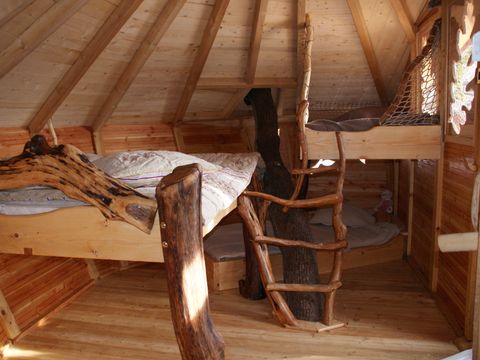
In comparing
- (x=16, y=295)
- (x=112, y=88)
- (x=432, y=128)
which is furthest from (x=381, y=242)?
(x=16, y=295)

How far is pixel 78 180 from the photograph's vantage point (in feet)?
5.46

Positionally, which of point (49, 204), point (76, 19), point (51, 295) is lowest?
point (51, 295)

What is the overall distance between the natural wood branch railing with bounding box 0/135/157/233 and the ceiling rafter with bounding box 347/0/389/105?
289 cm

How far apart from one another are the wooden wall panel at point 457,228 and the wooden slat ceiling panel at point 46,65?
2564 millimetres

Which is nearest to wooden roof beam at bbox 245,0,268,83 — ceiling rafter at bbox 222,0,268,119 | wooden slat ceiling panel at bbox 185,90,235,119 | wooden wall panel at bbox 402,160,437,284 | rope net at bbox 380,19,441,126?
ceiling rafter at bbox 222,0,268,119

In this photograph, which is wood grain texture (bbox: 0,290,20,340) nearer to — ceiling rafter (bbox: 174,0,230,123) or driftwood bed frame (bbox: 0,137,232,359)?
driftwood bed frame (bbox: 0,137,232,359)

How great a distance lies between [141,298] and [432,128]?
8.50 ft

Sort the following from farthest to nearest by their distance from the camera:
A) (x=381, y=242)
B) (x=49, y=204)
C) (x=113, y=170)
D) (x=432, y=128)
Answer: (x=381, y=242)
(x=432, y=128)
(x=113, y=170)
(x=49, y=204)

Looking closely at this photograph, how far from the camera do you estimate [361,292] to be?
12.3 feet

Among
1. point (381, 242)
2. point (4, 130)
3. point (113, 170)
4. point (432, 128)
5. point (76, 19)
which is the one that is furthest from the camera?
point (381, 242)

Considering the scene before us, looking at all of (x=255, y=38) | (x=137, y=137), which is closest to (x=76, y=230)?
(x=255, y=38)

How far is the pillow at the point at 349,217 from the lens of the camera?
15.8 feet

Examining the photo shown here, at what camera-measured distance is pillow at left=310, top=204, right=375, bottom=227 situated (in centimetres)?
481

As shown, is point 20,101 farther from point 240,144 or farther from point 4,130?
point 240,144
